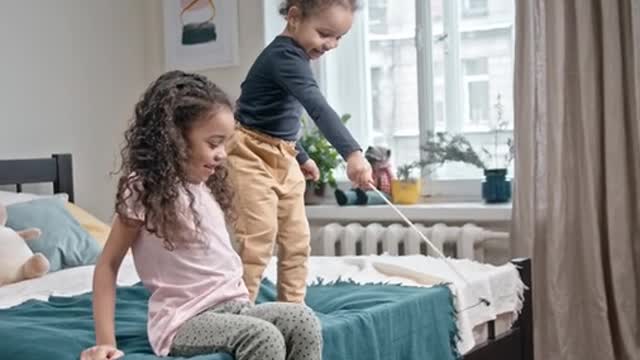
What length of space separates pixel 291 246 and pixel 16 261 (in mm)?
1064

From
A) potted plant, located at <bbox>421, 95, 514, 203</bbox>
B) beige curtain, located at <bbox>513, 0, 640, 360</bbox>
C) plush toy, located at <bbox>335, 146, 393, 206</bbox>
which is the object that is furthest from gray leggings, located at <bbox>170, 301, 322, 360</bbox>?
plush toy, located at <bbox>335, 146, 393, 206</bbox>

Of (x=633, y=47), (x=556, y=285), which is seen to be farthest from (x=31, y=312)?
(x=633, y=47)

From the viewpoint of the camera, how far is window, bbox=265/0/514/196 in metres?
3.38

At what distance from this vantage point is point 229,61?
12.2ft

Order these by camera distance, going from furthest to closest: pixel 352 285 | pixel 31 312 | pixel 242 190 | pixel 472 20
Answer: pixel 472 20 → pixel 352 285 → pixel 31 312 → pixel 242 190

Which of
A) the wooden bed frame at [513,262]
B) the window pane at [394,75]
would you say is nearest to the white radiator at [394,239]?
the window pane at [394,75]

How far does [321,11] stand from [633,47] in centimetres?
135

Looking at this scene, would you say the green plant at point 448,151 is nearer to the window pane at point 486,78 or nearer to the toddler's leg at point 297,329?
the window pane at point 486,78

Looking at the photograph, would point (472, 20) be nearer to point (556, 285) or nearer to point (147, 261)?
point (556, 285)

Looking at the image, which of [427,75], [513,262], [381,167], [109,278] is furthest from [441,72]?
[109,278]

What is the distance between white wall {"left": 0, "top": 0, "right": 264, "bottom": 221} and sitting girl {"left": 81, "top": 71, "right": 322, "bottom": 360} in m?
1.95

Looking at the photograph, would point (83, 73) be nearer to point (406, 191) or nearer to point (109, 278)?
point (406, 191)

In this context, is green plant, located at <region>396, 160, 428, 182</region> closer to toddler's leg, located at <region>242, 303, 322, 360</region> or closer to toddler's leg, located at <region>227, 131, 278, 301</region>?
toddler's leg, located at <region>227, 131, 278, 301</region>

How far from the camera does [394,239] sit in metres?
3.25
